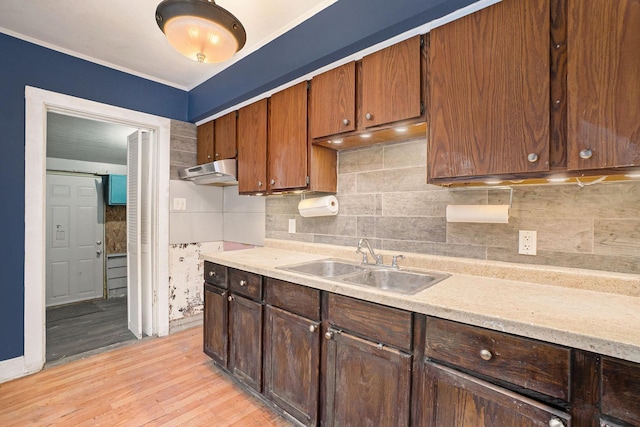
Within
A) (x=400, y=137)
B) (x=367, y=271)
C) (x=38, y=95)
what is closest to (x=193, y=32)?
(x=400, y=137)

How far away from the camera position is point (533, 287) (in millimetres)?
1327

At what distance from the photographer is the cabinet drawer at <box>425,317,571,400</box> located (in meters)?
0.88

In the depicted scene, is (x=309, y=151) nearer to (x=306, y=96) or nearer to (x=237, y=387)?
(x=306, y=96)

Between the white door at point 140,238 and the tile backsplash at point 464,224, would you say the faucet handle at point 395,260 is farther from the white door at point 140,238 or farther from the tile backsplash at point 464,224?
the white door at point 140,238

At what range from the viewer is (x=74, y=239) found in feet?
14.1

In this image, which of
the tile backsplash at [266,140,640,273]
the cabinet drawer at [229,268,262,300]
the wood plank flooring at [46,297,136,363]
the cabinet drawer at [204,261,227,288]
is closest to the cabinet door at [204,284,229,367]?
the cabinet drawer at [204,261,227,288]

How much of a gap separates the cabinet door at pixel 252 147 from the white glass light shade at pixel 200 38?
34.1 inches

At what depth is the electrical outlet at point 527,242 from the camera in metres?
1.45

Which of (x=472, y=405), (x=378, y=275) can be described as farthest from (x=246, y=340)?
(x=472, y=405)

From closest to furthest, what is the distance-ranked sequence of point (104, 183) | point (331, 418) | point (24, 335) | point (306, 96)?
point (331, 418) < point (306, 96) < point (24, 335) < point (104, 183)

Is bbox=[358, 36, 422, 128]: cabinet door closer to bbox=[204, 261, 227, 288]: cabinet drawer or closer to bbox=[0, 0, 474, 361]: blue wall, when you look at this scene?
bbox=[0, 0, 474, 361]: blue wall

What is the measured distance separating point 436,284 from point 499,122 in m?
0.77

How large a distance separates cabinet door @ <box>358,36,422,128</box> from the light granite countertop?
86 cm

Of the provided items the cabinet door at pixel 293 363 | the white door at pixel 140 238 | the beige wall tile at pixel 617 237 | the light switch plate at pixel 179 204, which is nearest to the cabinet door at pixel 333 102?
the cabinet door at pixel 293 363
